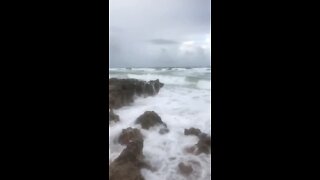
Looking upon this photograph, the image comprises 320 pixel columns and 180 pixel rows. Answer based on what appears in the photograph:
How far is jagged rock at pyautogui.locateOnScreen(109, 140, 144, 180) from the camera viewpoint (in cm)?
395

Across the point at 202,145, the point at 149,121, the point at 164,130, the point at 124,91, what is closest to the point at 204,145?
the point at 202,145

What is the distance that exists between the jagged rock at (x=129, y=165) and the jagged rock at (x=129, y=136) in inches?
26.0

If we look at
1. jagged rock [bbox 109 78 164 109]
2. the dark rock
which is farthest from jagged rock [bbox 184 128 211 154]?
jagged rock [bbox 109 78 164 109]

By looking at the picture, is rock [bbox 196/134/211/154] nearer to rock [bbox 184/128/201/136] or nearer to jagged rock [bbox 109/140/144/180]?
rock [bbox 184/128/201/136]

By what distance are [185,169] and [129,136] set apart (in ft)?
5.97

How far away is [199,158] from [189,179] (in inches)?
28.6

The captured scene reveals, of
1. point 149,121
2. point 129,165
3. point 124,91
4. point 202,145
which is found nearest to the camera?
point 129,165

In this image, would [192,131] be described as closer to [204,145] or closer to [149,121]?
[204,145]

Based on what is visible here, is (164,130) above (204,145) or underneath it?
above

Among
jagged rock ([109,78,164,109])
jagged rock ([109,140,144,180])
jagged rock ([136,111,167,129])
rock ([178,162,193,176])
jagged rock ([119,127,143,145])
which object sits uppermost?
jagged rock ([109,78,164,109])

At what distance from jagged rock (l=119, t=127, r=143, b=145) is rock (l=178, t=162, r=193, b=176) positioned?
1209 mm

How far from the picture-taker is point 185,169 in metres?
4.39

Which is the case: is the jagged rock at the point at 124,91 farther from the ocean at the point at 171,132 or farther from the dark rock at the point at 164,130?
the dark rock at the point at 164,130
